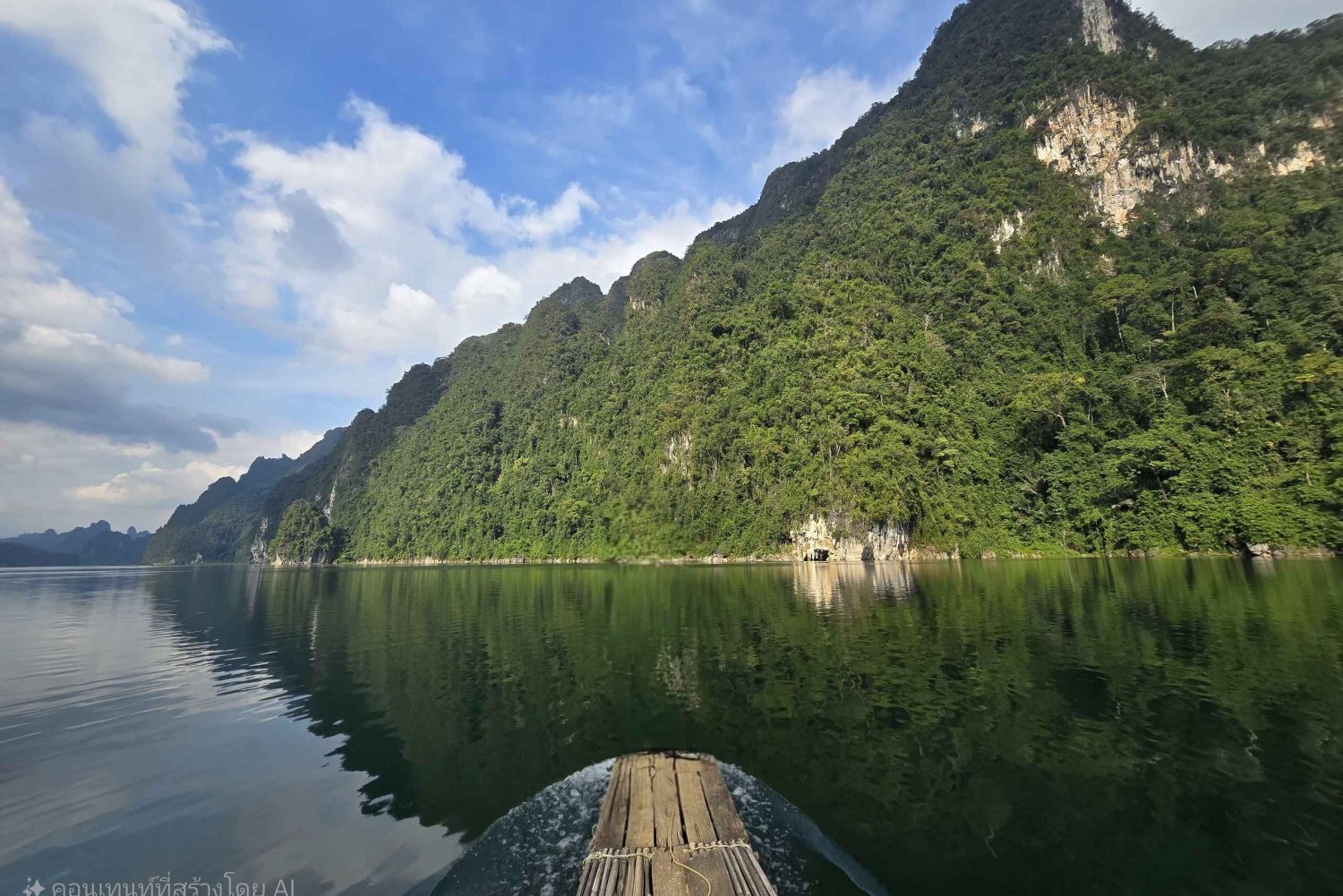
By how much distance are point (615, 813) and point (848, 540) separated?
84.6 m

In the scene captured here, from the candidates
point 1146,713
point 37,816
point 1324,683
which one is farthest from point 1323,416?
point 37,816

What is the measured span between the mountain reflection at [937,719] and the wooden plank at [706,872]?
10.2 ft

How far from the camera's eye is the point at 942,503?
85.4 meters

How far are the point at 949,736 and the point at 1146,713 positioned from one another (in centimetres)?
543

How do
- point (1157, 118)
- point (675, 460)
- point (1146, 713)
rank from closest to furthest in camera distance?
point (1146, 713), point (1157, 118), point (675, 460)

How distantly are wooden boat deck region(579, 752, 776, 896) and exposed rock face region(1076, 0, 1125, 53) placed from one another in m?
193

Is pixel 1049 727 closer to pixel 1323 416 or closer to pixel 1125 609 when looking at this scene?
pixel 1125 609

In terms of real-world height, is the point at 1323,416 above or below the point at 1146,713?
above

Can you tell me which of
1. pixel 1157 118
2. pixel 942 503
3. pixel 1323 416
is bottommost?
pixel 942 503

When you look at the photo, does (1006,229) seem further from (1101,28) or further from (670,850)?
(670,850)

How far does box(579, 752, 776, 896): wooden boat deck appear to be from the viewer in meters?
5.55

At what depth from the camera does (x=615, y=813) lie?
23.8ft

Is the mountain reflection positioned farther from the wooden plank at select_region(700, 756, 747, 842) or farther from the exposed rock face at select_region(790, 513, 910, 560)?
the exposed rock face at select_region(790, 513, 910, 560)

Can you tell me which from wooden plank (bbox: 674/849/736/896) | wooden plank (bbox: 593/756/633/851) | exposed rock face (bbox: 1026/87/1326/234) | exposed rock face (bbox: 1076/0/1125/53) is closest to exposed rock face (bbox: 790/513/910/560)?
wooden plank (bbox: 593/756/633/851)
